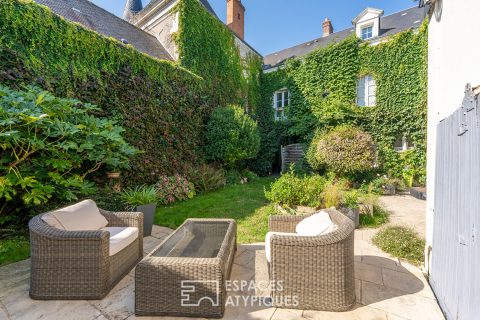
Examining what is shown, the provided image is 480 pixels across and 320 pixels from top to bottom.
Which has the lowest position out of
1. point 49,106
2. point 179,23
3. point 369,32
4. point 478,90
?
point 478,90

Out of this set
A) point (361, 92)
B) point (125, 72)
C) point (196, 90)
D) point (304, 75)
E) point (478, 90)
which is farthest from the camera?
point (304, 75)

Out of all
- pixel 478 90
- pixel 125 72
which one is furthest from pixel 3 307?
pixel 125 72

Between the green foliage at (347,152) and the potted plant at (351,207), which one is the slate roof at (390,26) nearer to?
the green foliage at (347,152)

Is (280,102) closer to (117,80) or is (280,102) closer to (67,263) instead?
(117,80)

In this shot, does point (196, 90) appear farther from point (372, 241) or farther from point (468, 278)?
point (468, 278)

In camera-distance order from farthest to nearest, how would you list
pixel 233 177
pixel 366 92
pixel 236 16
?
pixel 236 16 < pixel 366 92 < pixel 233 177

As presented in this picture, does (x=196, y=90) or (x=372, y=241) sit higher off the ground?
(x=196, y=90)

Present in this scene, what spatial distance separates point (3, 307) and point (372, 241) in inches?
173

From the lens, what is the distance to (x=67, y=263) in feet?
6.77

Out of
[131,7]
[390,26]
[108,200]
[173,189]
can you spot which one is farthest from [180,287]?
[131,7]

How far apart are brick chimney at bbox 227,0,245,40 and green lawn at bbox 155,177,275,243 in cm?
1079

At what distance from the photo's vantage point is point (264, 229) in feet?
13.2

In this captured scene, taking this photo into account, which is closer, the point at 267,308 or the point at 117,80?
the point at 267,308

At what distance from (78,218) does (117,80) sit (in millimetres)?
4183
